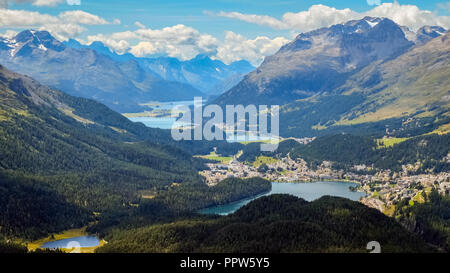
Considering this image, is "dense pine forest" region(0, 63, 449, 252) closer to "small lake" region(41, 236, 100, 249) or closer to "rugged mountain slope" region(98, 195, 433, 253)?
"rugged mountain slope" region(98, 195, 433, 253)

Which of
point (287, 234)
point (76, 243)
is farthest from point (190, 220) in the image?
point (287, 234)

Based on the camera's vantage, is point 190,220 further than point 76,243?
Yes

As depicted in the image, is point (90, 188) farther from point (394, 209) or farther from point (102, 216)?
point (394, 209)

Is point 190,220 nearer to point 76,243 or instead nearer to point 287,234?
point 76,243

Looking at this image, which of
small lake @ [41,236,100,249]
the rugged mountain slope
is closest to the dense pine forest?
the rugged mountain slope
